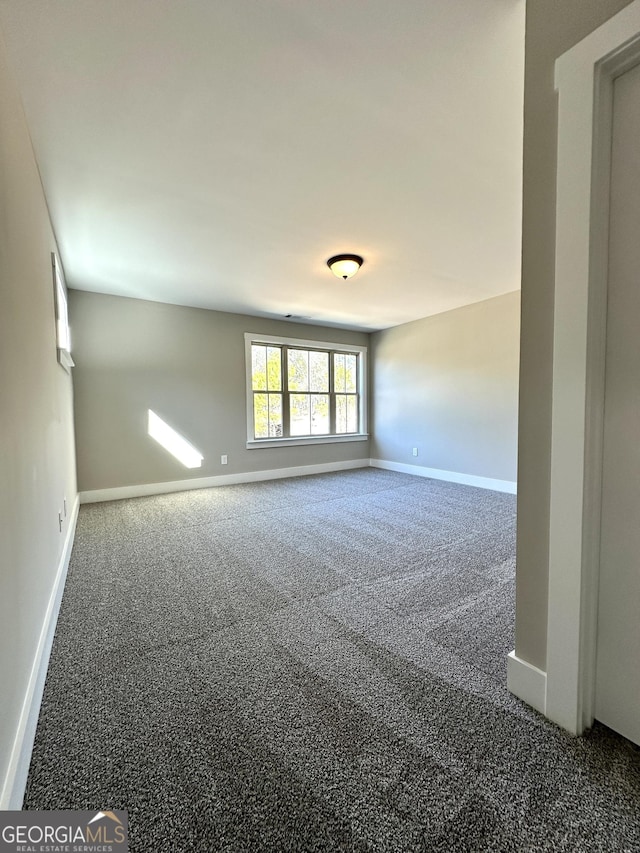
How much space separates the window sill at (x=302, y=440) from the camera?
552 cm

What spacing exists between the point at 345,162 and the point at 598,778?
2823mm

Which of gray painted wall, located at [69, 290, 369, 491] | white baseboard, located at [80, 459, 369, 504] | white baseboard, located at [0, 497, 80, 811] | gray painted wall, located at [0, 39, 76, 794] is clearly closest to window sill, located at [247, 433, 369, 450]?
gray painted wall, located at [69, 290, 369, 491]

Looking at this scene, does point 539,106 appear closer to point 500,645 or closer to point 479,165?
point 479,165

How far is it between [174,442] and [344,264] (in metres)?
3.21

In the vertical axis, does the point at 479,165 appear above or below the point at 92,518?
above

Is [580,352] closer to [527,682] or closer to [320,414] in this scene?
[527,682]

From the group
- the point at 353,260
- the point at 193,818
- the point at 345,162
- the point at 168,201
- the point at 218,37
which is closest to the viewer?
the point at 193,818

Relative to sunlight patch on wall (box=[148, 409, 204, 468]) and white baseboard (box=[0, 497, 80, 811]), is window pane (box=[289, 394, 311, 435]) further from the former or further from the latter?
white baseboard (box=[0, 497, 80, 811])

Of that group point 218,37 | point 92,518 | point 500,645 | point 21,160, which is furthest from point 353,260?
point 92,518

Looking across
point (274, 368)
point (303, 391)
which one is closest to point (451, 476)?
point (303, 391)

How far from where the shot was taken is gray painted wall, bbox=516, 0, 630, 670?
1.16 meters

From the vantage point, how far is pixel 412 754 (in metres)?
1.13

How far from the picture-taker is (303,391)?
5.99 meters

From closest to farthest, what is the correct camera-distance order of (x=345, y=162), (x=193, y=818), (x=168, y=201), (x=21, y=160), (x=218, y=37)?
1. (x=193, y=818)
2. (x=218, y=37)
3. (x=21, y=160)
4. (x=345, y=162)
5. (x=168, y=201)
